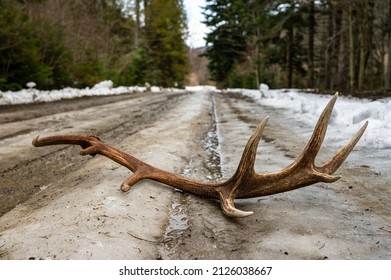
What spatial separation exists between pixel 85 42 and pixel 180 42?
20.5 m

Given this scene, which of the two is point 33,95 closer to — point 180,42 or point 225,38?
point 225,38

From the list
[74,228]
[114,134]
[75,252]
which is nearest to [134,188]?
[74,228]

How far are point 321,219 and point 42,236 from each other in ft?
4.38

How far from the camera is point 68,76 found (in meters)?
13.5

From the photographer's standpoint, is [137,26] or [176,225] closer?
[176,225]

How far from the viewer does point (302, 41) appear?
1116 inches

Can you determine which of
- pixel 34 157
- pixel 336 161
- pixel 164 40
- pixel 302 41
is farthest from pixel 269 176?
pixel 164 40

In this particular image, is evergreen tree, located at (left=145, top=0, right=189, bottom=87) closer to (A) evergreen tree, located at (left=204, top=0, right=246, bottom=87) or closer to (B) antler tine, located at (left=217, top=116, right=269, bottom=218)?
(A) evergreen tree, located at (left=204, top=0, right=246, bottom=87)

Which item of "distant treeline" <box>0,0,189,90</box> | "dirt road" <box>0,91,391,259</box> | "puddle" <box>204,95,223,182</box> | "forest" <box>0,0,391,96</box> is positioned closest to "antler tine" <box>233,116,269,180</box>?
"dirt road" <box>0,91,391,259</box>

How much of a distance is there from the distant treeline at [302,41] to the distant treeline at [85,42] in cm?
431

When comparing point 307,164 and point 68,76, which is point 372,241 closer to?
point 307,164

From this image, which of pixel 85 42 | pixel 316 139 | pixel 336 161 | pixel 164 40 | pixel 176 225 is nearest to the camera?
pixel 176 225

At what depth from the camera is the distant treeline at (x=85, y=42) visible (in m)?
9.95

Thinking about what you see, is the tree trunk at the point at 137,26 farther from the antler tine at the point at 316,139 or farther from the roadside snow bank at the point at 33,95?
the antler tine at the point at 316,139
